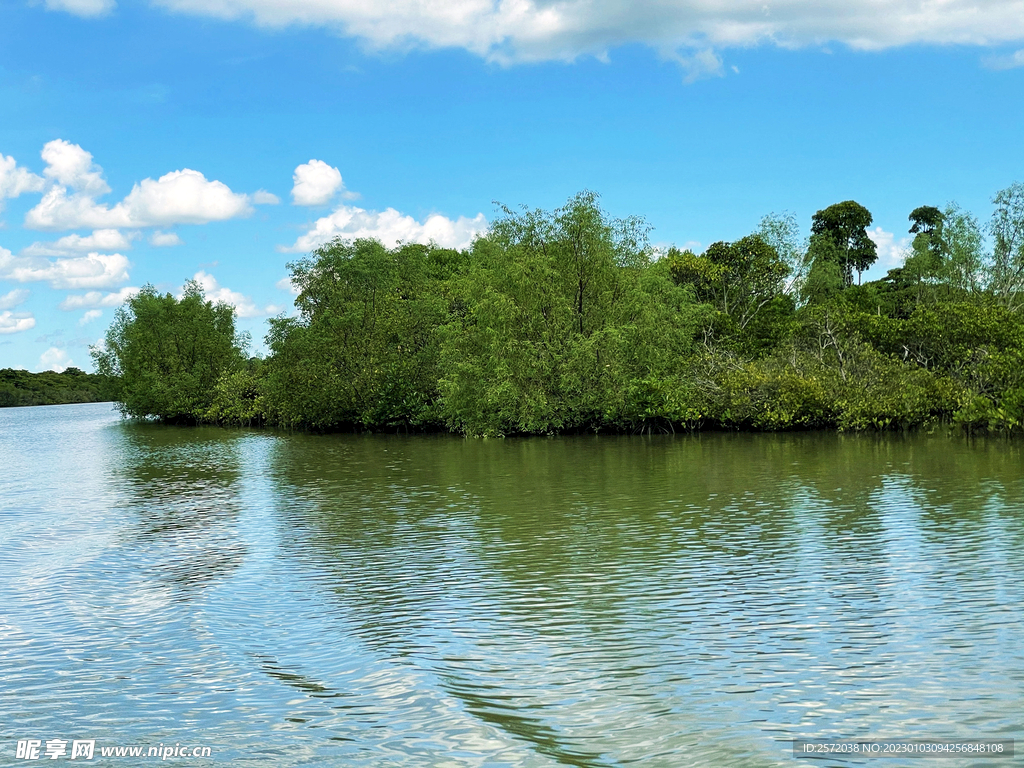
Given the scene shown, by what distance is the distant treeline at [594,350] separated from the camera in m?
43.8

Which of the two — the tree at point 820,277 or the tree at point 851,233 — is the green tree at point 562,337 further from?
the tree at point 851,233

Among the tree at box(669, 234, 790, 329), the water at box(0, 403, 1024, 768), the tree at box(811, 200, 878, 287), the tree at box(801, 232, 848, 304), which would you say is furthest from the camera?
the tree at box(811, 200, 878, 287)

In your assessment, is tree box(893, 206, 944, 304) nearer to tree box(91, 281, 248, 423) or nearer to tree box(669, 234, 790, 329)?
tree box(669, 234, 790, 329)

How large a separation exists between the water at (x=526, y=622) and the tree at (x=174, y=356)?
61.6 m

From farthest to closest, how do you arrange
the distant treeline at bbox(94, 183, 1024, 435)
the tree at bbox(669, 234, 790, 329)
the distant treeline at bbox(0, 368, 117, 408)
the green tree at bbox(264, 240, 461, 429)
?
the distant treeline at bbox(0, 368, 117, 408)
the tree at bbox(669, 234, 790, 329)
the green tree at bbox(264, 240, 461, 429)
the distant treeline at bbox(94, 183, 1024, 435)

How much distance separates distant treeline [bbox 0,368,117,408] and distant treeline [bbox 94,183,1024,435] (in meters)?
127

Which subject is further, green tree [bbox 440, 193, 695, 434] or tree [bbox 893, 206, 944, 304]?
tree [bbox 893, 206, 944, 304]

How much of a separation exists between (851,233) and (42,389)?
513 feet

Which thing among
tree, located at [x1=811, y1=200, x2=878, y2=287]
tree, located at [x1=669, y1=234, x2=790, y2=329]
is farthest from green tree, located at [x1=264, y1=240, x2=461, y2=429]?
tree, located at [x1=811, y1=200, x2=878, y2=287]

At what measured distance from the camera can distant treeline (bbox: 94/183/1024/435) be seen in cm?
4381

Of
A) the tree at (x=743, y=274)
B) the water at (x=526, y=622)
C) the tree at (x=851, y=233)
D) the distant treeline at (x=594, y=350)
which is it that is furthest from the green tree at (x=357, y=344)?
the tree at (x=851, y=233)

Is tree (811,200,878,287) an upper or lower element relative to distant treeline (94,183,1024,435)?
upper

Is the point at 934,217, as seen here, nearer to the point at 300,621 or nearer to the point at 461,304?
the point at 461,304

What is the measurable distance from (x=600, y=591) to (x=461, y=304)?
160 feet
